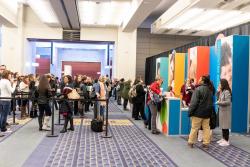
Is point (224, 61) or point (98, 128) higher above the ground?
point (224, 61)

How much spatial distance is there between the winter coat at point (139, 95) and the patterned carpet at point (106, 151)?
2.04 meters

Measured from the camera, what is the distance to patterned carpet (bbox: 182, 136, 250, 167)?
17.1 ft

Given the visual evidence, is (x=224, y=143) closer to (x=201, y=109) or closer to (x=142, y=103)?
(x=201, y=109)

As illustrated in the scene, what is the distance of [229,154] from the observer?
5.80 meters

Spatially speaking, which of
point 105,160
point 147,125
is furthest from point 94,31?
point 105,160

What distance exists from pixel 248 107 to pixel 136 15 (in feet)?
17.9

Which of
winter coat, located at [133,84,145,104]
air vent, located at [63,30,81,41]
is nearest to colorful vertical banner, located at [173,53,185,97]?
winter coat, located at [133,84,145,104]

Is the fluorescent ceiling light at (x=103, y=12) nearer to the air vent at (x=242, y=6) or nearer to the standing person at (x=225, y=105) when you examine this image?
the air vent at (x=242, y=6)

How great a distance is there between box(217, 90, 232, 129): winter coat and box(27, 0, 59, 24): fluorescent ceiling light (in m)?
7.38

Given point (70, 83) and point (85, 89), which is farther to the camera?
point (85, 89)

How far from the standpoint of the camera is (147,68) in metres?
19.3

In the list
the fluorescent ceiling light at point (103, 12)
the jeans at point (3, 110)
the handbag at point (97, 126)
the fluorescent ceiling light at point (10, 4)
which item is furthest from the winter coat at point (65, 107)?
the fluorescent ceiling light at point (10, 4)

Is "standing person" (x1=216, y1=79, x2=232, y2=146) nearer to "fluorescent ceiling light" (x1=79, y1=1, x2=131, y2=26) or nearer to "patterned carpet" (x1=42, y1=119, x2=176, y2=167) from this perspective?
"patterned carpet" (x1=42, y1=119, x2=176, y2=167)

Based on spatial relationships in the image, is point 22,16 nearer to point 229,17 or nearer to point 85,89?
point 85,89
